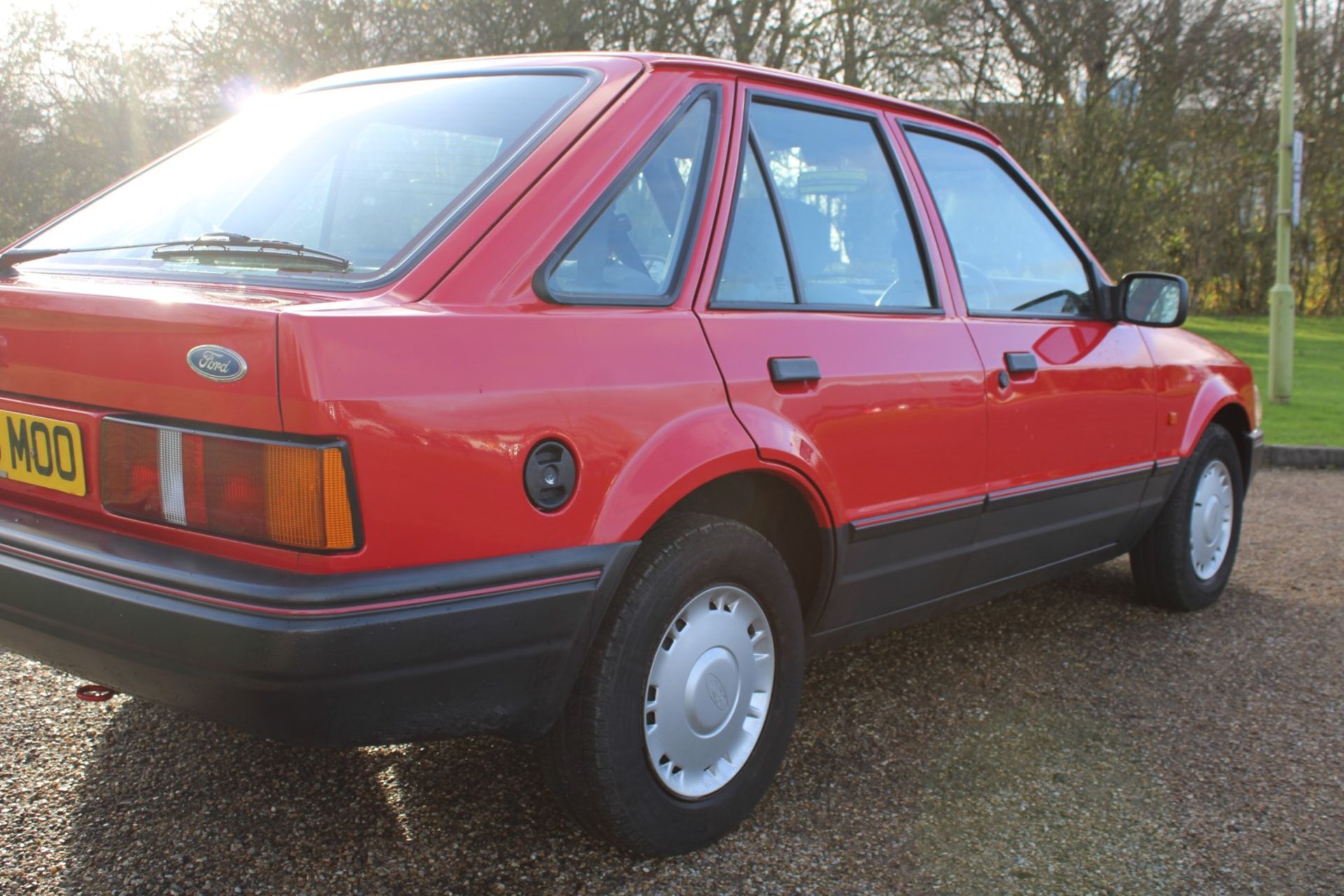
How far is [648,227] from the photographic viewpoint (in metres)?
2.49

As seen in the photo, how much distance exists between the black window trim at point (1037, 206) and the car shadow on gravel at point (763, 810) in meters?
1.14

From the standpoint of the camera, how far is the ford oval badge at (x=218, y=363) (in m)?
1.90

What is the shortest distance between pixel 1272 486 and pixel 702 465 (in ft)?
21.0

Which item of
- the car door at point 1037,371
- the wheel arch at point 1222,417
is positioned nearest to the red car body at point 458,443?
the car door at point 1037,371

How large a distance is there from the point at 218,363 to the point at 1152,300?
10.1 feet

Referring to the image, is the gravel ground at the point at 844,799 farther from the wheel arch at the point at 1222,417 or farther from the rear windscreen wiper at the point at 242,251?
the rear windscreen wiper at the point at 242,251

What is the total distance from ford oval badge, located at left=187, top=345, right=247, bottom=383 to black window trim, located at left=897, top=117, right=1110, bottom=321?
2.07 metres

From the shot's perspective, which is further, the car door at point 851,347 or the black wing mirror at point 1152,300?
the black wing mirror at point 1152,300

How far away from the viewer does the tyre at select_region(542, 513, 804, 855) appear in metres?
2.31

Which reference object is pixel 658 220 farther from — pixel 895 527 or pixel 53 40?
pixel 53 40

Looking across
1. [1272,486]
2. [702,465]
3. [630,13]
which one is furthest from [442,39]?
[702,465]

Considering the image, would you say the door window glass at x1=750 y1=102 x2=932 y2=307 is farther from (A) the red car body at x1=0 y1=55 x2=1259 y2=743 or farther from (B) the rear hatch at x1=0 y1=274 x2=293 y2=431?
(B) the rear hatch at x1=0 y1=274 x2=293 y2=431

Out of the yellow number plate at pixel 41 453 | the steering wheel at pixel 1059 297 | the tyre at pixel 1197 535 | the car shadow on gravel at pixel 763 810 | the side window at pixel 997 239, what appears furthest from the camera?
the tyre at pixel 1197 535

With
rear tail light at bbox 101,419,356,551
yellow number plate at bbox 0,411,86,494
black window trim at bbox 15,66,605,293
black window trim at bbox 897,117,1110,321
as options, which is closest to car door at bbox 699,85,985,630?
black window trim at bbox 897,117,1110,321
